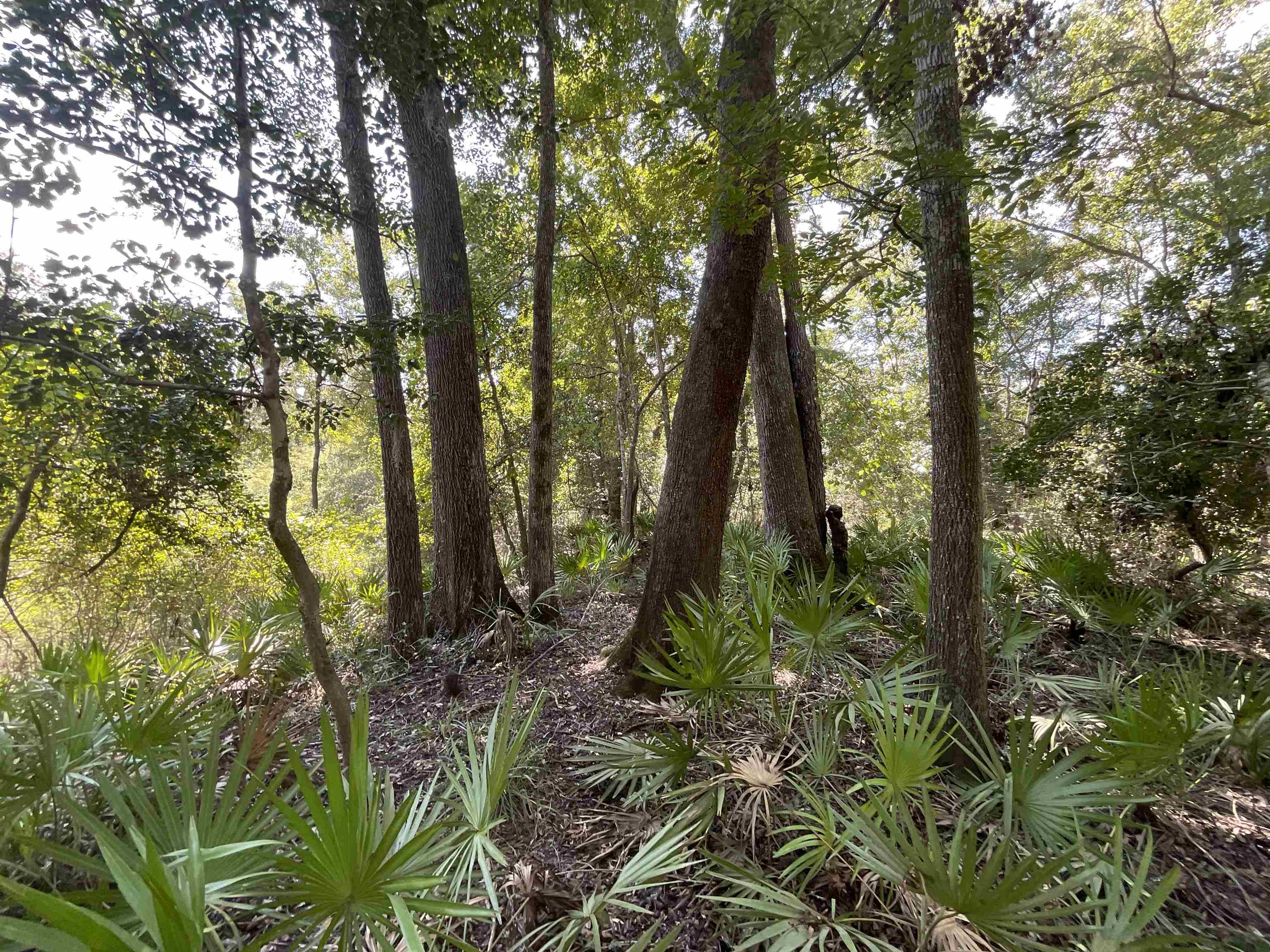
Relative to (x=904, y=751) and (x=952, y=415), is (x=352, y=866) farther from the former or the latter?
(x=952, y=415)

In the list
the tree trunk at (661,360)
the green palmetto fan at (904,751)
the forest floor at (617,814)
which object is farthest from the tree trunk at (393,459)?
the tree trunk at (661,360)

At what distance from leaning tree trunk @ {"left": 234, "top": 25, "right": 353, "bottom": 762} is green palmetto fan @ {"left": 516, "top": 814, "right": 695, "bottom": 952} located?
1154 millimetres

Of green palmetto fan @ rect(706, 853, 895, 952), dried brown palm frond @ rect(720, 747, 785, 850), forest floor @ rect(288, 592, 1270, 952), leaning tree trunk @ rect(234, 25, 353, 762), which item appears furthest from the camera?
dried brown palm frond @ rect(720, 747, 785, 850)

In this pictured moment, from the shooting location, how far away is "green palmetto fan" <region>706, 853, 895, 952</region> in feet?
5.44

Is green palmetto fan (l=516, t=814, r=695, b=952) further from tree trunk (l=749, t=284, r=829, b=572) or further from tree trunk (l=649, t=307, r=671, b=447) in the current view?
tree trunk (l=649, t=307, r=671, b=447)

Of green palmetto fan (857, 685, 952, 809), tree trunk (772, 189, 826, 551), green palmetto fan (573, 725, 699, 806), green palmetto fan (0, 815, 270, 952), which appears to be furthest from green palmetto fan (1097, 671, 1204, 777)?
tree trunk (772, 189, 826, 551)

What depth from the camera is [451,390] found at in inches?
186

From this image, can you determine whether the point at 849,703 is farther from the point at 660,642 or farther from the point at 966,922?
the point at 660,642

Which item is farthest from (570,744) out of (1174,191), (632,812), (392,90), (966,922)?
(1174,191)

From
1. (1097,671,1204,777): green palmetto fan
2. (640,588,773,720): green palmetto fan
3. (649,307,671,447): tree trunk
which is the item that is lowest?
(1097,671,1204,777): green palmetto fan

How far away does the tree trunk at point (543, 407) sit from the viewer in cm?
471

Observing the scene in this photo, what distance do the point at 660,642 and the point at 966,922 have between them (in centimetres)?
211

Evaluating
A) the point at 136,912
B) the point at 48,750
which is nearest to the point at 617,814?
the point at 136,912

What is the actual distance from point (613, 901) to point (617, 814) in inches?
31.7
